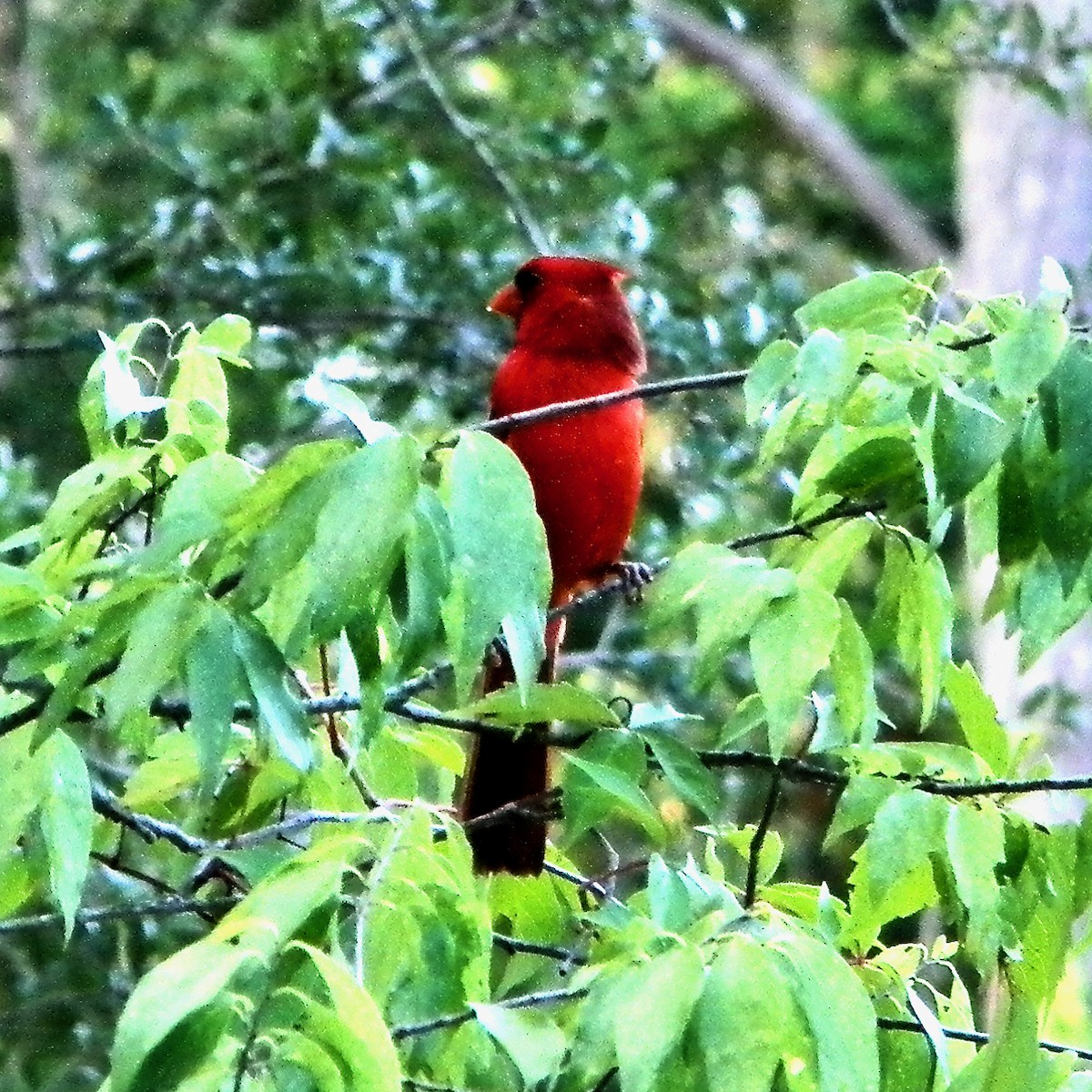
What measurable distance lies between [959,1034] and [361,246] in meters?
3.00

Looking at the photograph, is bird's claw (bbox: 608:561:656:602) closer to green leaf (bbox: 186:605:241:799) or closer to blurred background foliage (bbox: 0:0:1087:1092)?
blurred background foliage (bbox: 0:0:1087:1092)

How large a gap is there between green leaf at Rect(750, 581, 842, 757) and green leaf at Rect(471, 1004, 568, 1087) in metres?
0.29

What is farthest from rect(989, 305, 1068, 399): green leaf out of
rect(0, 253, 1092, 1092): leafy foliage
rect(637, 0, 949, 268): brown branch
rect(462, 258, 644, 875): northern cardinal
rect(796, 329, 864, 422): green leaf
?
rect(637, 0, 949, 268): brown branch

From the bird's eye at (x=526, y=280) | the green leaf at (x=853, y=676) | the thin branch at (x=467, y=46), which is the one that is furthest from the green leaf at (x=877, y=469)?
the thin branch at (x=467, y=46)

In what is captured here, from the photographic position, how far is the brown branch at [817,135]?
27.7 ft

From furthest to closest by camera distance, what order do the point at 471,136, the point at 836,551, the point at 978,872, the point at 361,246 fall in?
the point at 361,246 → the point at 471,136 → the point at 836,551 → the point at 978,872

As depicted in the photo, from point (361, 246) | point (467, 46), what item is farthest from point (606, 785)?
point (467, 46)

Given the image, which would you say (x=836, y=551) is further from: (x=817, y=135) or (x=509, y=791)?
(x=817, y=135)

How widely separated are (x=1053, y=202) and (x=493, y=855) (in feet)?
18.7

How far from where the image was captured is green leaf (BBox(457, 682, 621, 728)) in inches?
72.6

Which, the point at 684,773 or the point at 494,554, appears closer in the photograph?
the point at 494,554

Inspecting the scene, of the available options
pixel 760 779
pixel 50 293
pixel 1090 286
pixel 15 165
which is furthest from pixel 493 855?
pixel 15 165

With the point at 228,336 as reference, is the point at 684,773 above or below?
below

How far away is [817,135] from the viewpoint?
8531 millimetres
